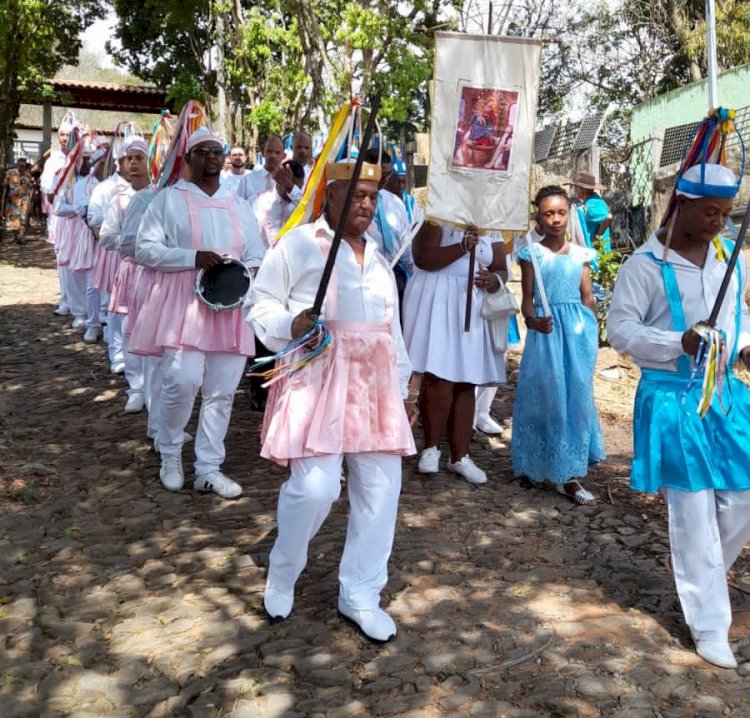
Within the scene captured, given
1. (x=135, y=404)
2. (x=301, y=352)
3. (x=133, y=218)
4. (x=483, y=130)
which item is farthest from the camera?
(x=135, y=404)

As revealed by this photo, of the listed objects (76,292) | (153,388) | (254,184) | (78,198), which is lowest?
(76,292)

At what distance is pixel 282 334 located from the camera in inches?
151

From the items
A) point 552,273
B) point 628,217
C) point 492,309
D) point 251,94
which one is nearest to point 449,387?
point 492,309

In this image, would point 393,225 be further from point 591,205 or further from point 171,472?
point 591,205

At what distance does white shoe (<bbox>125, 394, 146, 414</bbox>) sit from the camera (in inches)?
312

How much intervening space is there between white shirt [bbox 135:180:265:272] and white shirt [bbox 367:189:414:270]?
98cm

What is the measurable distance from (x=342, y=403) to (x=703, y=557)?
1586 mm

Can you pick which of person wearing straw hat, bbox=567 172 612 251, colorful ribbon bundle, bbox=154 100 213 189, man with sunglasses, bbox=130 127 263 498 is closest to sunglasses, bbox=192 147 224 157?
man with sunglasses, bbox=130 127 263 498

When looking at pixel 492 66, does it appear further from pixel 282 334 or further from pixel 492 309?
pixel 282 334

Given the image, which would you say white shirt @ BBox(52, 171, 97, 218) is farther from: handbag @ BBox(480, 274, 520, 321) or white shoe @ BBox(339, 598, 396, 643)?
white shoe @ BBox(339, 598, 396, 643)

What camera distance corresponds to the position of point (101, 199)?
9.47 m

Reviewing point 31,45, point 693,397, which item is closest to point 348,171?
point 693,397

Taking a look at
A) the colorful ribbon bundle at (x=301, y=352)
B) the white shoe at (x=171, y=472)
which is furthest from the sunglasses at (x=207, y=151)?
the colorful ribbon bundle at (x=301, y=352)

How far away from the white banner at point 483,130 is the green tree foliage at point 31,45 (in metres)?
14.4
